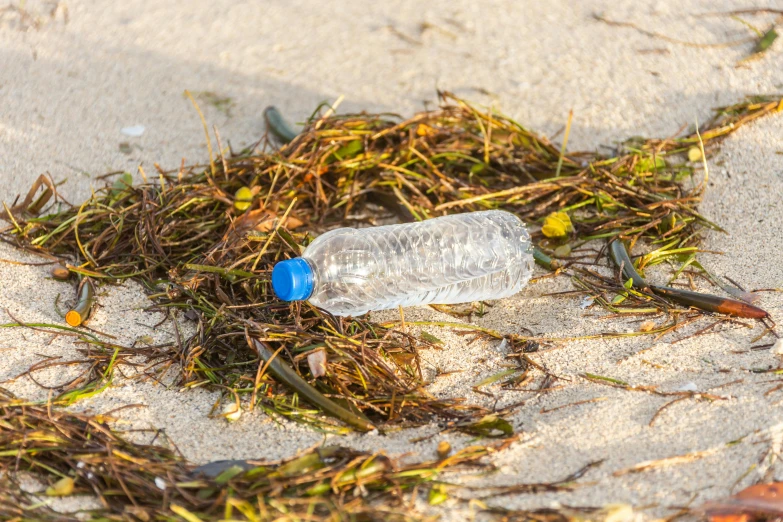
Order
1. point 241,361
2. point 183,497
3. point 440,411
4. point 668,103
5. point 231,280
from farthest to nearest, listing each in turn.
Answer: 1. point 668,103
2. point 231,280
3. point 241,361
4. point 440,411
5. point 183,497

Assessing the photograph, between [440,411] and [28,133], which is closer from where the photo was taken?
[440,411]

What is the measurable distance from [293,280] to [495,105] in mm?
1654

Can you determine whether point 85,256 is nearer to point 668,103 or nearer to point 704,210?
point 704,210

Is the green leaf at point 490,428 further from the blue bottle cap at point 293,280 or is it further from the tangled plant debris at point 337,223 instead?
the blue bottle cap at point 293,280

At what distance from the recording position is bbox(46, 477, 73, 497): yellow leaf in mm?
1672

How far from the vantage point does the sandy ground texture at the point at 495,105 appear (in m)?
1.81

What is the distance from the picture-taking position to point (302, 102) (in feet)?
11.1

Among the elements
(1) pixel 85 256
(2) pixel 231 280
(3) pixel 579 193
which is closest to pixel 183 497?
(2) pixel 231 280

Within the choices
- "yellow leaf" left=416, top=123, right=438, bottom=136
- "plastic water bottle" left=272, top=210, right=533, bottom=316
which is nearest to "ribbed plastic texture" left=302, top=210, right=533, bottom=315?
"plastic water bottle" left=272, top=210, right=533, bottom=316

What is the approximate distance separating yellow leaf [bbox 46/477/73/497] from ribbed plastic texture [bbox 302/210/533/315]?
828 mm

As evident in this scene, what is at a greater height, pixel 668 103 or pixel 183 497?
pixel 668 103

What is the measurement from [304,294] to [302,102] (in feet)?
5.00

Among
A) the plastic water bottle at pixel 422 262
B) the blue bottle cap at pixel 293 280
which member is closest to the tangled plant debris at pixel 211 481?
the blue bottle cap at pixel 293 280

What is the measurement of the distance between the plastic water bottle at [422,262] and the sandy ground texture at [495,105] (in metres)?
0.09
